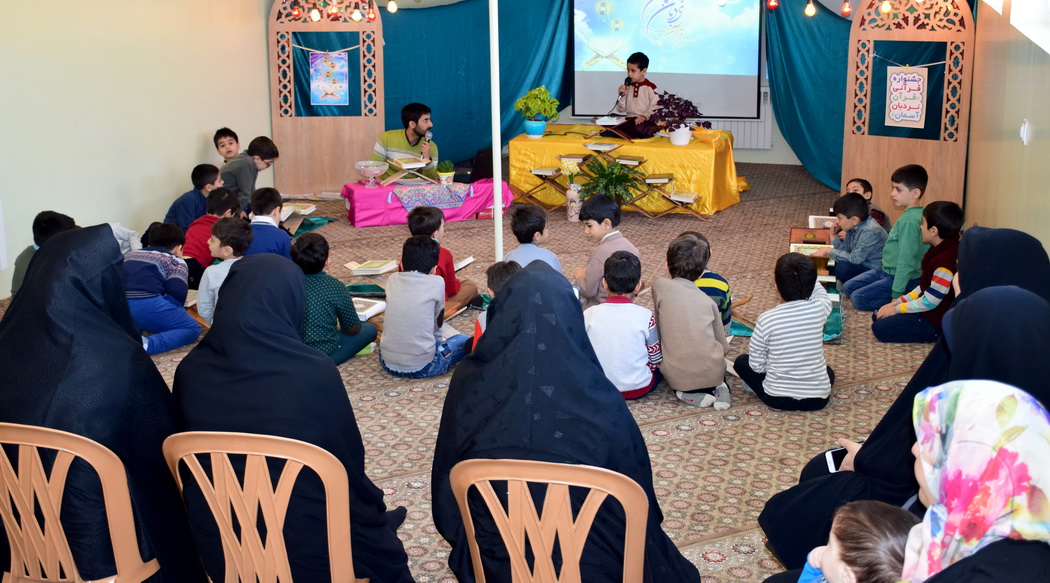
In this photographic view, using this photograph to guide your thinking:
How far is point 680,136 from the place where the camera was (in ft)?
26.5

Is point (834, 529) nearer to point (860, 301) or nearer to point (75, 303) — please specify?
point (75, 303)

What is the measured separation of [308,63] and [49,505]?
723 cm

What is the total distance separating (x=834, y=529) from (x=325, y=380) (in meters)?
1.35

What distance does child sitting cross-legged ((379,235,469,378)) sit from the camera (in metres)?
4.66

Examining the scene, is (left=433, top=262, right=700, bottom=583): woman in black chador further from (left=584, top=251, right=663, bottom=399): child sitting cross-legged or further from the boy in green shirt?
the boy in green shirt

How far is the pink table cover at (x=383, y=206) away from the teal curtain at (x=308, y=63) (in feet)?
4.69

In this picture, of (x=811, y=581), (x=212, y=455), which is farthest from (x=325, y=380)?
(x=811, y=581)

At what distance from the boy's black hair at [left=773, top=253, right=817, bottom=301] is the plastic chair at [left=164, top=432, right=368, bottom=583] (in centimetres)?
236

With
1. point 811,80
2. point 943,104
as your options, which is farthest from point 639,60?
point 943,104

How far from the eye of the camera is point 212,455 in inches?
90.7

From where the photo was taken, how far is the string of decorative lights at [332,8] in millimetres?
8602

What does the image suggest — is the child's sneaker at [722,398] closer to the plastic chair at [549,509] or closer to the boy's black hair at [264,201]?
the plastic chair at [549,509]

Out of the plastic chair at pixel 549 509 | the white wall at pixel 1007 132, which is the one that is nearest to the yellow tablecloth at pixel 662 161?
the white wall at pixel 1007 132

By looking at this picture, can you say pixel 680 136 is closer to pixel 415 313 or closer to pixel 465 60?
pixel 465 60
